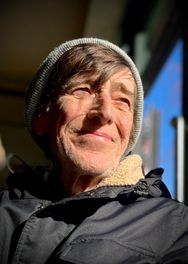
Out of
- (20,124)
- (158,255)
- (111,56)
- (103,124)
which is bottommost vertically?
(20,124)

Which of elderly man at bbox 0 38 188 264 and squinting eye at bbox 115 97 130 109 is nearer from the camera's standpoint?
elderly man at bbox 0 38 188 264

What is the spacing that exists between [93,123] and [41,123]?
0.22 metres

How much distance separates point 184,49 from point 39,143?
2.82 ft

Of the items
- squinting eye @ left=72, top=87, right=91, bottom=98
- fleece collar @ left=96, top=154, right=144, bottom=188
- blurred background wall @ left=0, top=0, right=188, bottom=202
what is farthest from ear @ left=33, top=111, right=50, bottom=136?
blurred background wall @ left=0, top=0, right=188, bottom=202

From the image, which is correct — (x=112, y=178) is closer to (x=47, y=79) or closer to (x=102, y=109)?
(x=102, y=109)

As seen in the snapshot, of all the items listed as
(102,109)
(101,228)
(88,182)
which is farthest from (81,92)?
(101,228)

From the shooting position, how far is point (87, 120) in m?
1.10

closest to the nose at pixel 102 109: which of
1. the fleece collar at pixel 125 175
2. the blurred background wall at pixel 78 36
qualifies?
the fleece collar at pixel 125 175

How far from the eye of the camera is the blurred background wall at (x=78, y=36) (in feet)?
6.42

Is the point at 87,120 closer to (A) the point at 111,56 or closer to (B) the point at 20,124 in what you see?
(A) the point at 111,56

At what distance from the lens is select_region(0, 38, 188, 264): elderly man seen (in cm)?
93

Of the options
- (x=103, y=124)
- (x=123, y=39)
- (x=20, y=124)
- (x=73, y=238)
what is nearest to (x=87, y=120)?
(x=103, y=124)

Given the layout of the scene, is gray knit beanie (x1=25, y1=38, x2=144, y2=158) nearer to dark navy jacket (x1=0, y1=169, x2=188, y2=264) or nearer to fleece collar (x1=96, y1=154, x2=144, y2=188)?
fleece collar (x1=96, y1=154, x2=144, y2=188)

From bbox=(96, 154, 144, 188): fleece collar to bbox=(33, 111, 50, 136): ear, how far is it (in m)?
0.25
